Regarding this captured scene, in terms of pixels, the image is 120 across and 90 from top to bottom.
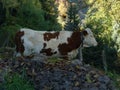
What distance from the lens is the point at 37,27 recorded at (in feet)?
80.2

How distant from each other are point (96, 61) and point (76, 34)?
6039 mm

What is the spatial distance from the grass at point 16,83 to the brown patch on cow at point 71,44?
127 inches

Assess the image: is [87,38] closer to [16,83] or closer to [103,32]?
[16,83]

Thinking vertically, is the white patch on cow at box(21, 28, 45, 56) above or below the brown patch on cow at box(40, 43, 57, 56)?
above

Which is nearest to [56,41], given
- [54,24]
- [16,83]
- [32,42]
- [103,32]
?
[32,42]

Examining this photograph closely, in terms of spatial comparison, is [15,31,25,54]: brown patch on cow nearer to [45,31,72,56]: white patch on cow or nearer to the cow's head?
[45,31,72,56]: white patch on cow

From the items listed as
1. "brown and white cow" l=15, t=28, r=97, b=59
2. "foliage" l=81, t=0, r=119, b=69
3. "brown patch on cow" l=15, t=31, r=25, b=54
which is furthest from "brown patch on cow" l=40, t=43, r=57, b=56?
A: "foliage" l=81, t=0, r=119, b=69

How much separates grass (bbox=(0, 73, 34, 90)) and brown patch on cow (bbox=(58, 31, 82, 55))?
3236 mm

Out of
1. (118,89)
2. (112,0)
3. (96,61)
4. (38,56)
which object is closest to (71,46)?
(38,56)

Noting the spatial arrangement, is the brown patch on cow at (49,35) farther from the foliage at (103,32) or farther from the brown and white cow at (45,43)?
the foliage at (103,32)

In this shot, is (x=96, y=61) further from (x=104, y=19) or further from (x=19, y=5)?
(x=104, y=19)

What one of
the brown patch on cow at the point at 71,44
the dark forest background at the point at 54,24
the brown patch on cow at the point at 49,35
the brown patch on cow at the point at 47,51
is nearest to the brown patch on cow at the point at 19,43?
the brown patch on cow at the point at 47,51

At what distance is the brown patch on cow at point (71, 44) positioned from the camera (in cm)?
1505

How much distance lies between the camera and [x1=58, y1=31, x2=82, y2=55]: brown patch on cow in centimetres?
1505
